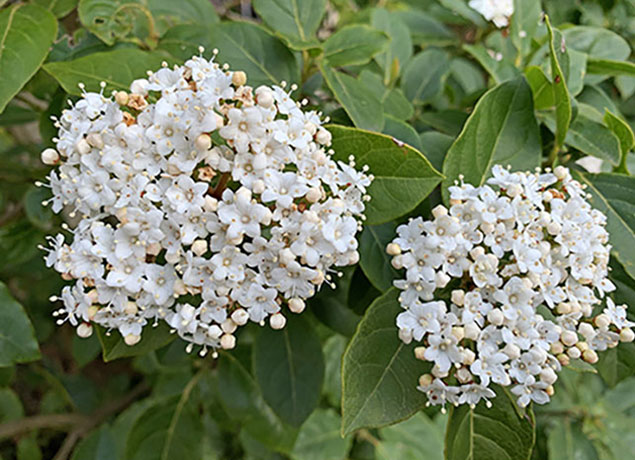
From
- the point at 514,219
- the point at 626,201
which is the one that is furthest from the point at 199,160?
the point at 626,201

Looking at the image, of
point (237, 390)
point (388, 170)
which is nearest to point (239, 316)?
point (388, 170)

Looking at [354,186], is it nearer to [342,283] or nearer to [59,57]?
[342,283]

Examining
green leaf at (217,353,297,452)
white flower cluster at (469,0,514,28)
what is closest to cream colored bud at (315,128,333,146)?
green leaf at (217,353,297,452)

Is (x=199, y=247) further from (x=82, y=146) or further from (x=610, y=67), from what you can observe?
(x=610, y=67)

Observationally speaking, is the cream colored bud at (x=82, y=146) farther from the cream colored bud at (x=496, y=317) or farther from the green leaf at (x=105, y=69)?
the cream colored bud at (x=496, y=317)

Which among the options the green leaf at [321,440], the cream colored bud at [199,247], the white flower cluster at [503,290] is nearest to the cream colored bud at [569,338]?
the white flower cluster at [503,290]
